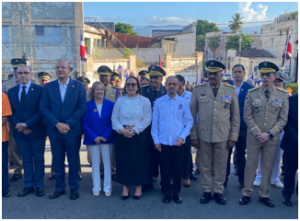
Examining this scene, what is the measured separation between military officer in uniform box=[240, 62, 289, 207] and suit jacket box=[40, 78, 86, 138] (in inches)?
104

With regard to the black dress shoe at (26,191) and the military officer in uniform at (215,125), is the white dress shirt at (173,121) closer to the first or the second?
the military officer in uniform at (215,125)

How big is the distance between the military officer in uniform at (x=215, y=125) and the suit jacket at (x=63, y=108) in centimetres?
182

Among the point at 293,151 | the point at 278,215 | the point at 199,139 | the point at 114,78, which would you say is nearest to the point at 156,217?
the point at 199,139

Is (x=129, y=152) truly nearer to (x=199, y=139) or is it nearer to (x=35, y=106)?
(x=199, y=139)

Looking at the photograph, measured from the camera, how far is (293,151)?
3.74m

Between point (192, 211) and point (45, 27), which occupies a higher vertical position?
point (45, 27)

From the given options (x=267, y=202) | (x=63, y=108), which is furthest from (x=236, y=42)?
(x=63, y=108)

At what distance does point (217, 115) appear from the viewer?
3.87m

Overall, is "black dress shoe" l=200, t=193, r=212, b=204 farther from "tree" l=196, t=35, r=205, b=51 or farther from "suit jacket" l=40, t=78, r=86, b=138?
"tree" l=196, t=35, r=205, b=51

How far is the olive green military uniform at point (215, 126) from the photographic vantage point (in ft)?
12.7

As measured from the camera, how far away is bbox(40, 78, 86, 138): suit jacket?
13.0 feet

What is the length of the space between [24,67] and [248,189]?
13.3ft

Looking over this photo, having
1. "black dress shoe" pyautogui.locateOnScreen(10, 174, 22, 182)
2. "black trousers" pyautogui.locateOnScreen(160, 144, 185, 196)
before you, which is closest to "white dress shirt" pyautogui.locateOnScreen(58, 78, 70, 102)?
"black trousers" pyautogui.locateOnScreen(160, 144, 185, 196)

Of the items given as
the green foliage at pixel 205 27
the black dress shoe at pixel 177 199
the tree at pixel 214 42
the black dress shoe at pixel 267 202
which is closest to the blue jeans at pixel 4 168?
the black dress shoe at pixel 177 199
